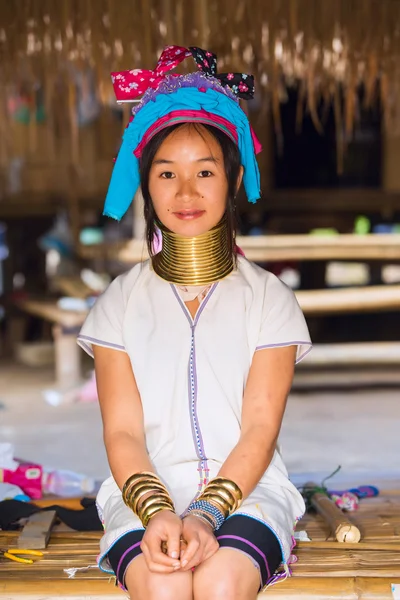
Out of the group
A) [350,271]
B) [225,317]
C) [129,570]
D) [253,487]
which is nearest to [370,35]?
[225,317]

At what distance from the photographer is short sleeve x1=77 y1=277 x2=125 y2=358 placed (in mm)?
2354

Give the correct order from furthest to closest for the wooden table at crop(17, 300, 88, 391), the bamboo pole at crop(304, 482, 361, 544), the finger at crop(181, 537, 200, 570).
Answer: the wooden table at crop(17, 300, 88, 391) → the bamboo pole at crop(304, 482, 361, 544) → the finger at crop(181, 537, 200, 570)

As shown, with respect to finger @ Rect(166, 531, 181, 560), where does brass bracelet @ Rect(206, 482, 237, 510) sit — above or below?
above

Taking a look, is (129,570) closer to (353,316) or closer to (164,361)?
(164,361)

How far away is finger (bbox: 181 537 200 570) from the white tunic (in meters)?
0.32

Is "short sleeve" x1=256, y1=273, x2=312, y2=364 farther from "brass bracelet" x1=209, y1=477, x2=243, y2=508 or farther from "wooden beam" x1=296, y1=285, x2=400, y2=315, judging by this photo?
"wooden beam" x1=296, y1=285, x2=400, y2=315

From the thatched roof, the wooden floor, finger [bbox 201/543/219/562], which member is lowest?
the wooden floor

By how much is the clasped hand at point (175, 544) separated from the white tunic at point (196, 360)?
27 cm

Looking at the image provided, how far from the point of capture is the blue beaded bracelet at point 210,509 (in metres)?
2.04

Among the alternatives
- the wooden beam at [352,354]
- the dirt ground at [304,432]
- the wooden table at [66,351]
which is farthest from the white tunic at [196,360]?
the wooden table at [66,351]

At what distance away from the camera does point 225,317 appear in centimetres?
235

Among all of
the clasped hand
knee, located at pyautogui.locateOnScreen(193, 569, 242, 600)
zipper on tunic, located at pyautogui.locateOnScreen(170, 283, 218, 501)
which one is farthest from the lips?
knee, located at pyautogui.locateOnScreen(193, 569, 242, 600)

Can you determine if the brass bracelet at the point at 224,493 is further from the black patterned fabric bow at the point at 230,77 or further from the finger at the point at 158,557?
the black patterned fabric bow at the point at 230,77

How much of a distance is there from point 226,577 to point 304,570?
416 millimetres
